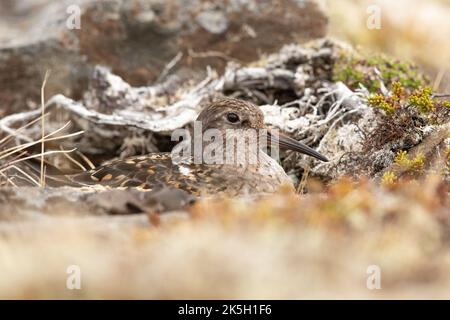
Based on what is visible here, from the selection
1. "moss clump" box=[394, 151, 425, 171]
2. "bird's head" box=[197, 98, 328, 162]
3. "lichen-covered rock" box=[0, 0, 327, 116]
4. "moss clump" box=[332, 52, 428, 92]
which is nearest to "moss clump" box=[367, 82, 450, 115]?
"moss clump" box=[394, 151, 425, 171]

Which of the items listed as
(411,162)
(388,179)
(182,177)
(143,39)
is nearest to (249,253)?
(388,179)

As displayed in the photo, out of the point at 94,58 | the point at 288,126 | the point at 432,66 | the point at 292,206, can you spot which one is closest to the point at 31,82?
the point at 94,58

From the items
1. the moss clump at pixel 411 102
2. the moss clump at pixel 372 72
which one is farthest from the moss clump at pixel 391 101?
the moss clump at pixel 372 72

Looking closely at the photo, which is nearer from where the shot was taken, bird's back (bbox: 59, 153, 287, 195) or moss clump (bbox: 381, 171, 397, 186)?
moss clump (bbox: 381, 171, 397, 186)

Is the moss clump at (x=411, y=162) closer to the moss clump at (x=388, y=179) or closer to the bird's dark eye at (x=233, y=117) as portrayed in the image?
the moss clump at (x=388, y=179)

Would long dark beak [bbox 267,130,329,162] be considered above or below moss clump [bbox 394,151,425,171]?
above

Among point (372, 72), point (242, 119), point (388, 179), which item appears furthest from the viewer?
point (372, 72)

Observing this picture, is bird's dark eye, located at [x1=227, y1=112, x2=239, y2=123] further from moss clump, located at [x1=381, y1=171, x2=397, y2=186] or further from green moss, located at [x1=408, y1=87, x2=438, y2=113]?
moss clump, located at [x1=381, y1=171, x2=397, y2=186]

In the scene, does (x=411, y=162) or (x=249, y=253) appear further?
(x=411, y=162)

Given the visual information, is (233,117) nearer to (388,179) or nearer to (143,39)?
(388,179)
